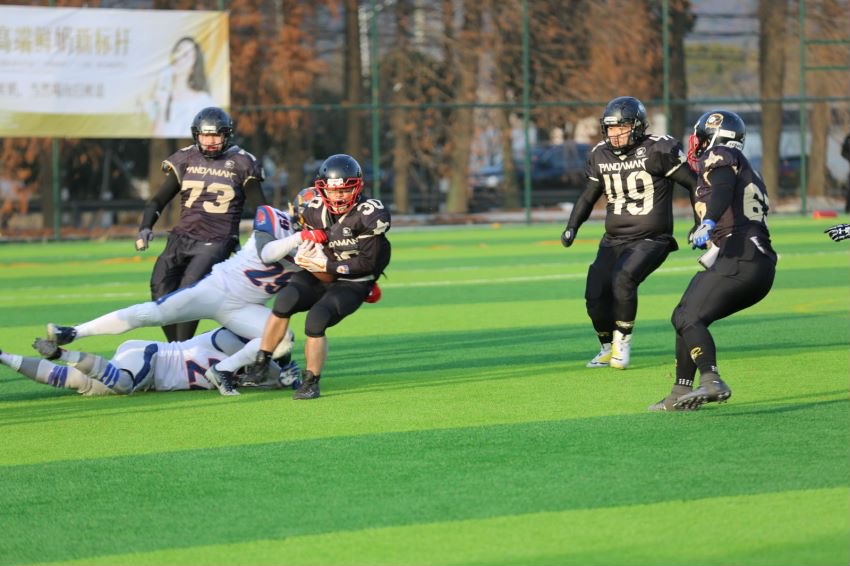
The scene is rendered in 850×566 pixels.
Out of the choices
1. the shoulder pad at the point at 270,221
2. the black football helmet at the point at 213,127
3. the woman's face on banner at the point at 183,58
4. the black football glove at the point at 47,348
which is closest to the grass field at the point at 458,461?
the black football glove at the point at 47,348

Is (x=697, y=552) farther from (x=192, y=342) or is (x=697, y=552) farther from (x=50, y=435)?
(x=192, y=342)

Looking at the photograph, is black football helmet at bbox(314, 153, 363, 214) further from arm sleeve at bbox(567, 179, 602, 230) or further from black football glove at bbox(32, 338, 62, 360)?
arm sleeve at bbox(567, 179, 602, 230)

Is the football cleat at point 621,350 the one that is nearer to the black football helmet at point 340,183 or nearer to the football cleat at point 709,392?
the football cleat at point 709,392

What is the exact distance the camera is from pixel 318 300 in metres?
9.23

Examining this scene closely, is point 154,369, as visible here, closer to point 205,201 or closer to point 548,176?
point 205,201

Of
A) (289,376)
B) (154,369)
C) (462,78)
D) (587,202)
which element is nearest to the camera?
(154,369)

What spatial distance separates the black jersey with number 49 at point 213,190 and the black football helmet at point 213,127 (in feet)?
0.26

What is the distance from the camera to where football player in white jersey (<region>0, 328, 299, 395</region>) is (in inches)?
361

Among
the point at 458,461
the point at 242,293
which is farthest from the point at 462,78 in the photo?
the point at 458,461

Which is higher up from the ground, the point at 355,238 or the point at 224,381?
the point at 355,238

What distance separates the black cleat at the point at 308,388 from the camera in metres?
9.11

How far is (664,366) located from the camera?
10.3 metres

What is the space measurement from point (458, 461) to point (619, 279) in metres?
3.74

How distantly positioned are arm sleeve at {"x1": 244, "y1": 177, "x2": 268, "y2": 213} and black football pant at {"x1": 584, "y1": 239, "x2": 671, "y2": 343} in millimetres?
2573
